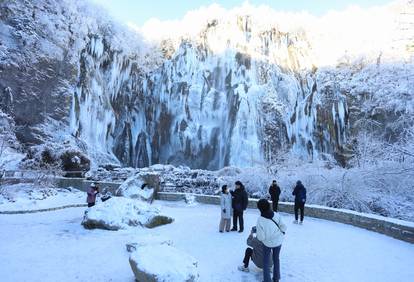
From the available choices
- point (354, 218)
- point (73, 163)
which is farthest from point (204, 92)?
point (354, 218)

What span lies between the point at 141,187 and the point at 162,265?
13.1 metres

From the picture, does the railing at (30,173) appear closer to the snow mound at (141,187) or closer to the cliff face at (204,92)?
the snow mound at (141,187)

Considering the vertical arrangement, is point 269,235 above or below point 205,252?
above

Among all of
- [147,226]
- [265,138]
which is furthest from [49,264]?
[265,138]

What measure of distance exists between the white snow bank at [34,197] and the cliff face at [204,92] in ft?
41.8

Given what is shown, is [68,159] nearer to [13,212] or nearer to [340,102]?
[13,212]

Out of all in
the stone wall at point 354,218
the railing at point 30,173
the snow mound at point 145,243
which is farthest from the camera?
the railing at point 30,173

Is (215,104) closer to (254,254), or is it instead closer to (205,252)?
(205,252)

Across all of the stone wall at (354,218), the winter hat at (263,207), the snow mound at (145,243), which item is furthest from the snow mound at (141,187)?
the winter hat at (263,207)

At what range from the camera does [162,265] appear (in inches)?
229

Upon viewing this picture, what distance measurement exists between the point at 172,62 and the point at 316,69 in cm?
1618

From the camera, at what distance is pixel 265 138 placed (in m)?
40.7

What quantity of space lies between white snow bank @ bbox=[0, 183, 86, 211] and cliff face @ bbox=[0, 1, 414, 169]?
1275 centimetres

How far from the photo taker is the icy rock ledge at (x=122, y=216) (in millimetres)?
11203
